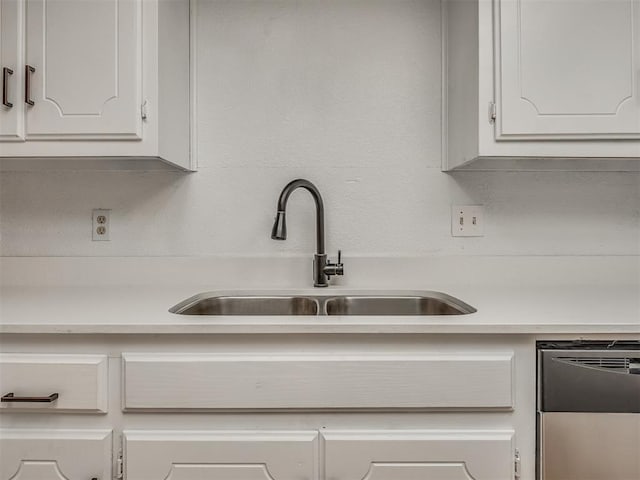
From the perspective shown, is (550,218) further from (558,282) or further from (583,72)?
(583,72)

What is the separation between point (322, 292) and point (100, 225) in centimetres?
84

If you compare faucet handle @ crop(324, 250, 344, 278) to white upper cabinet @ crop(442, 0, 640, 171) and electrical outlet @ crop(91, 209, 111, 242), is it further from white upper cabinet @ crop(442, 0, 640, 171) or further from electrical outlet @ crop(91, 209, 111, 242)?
electrical outlet @ crop(91, 209, 111, 242)

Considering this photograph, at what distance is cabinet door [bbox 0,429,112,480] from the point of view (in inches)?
40.8

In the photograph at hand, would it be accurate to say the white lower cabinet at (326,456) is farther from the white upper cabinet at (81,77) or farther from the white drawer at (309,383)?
the white upper cabinet at (81,77)

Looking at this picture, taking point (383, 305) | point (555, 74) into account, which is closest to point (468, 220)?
point (383, 305)

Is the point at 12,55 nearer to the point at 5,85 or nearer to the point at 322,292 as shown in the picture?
the point at 5,85

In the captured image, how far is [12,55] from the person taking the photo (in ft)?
4.11

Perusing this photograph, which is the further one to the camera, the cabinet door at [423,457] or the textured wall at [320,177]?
the textured wall at [320,177]

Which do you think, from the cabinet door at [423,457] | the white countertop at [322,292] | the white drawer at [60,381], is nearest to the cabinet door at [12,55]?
the white countertop at [322,292]

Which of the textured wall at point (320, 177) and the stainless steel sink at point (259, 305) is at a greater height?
the textured wall at point (320, 177)

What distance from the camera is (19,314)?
1117 mm

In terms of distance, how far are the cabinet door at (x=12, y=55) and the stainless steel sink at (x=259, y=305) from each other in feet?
2.50

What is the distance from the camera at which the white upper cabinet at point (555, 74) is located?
123 cm

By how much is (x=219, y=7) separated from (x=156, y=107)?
563mm
